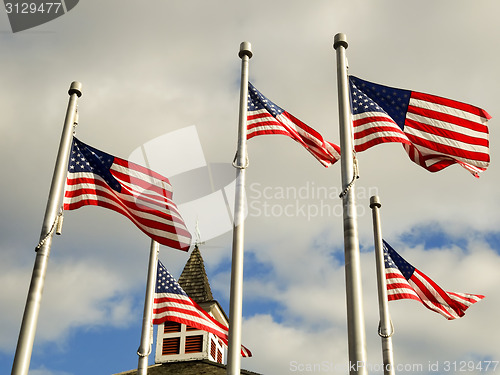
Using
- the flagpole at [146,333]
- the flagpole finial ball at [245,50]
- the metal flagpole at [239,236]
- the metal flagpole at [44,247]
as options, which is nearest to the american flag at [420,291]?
the metal flagpole at [239,236]

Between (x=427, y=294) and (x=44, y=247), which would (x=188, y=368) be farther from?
(x=44, y=247)

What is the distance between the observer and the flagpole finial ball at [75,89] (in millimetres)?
14945

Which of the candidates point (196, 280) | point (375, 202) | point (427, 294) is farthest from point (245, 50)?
point (196, 280)

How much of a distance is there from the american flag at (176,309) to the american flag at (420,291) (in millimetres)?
4951

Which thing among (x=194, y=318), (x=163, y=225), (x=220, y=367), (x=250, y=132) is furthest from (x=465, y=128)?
(x=220, y=367)

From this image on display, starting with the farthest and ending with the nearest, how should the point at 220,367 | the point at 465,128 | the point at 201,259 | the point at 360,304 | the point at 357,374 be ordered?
the point at 201,259 < the point at 220,367 < the point at 465,128 < the point at 360,304 < the point at 357,374

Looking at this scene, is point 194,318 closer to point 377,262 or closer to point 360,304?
point 377,262

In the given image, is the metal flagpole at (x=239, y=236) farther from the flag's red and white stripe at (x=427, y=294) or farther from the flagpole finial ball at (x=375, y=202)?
the flag's red and white stripe at (x=427, y=294)

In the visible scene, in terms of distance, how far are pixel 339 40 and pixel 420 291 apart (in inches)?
342

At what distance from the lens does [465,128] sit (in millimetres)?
13008

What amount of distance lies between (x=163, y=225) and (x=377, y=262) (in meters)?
7.14

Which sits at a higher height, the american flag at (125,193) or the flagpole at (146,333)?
the american flag at (125,193)

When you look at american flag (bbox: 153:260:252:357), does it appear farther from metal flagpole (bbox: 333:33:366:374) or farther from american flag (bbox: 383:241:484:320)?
metal flagpole (bbox: 333:33:366:374)

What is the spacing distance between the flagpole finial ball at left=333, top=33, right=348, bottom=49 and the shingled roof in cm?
2476
